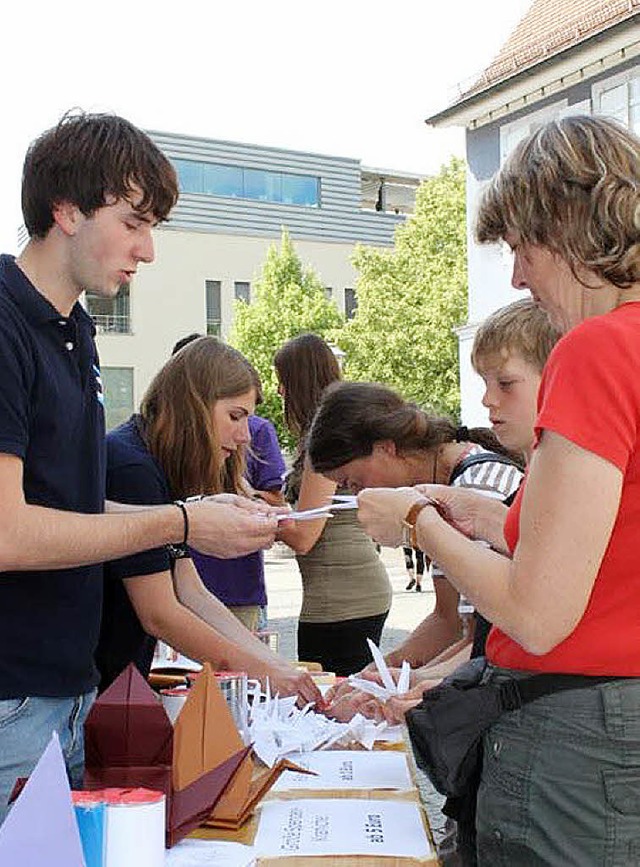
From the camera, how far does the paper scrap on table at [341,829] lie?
5.10ft

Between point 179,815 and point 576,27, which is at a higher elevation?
point 576,27

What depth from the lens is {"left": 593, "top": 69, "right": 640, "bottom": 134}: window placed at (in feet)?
44.1

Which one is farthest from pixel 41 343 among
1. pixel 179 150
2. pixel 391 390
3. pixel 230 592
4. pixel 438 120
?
pixel 179 150

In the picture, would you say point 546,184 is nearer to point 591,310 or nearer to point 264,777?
point 591,310

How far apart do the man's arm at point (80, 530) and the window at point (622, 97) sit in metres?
12.5

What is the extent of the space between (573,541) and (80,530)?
2.50 ft

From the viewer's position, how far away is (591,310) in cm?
142

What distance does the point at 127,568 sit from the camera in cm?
212

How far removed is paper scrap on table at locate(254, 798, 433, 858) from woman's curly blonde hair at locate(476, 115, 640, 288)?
2.79 ft

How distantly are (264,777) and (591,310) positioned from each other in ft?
3.09

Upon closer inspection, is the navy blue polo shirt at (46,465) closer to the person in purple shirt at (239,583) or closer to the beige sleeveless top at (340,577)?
the person in purple shirt at (239,583)

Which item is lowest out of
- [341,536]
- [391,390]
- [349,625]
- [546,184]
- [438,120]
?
[349,625]

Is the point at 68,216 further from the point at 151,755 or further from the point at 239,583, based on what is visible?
the point at 239,583

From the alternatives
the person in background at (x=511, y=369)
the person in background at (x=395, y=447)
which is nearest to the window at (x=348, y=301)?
the person in background at (x=395, y=447)
